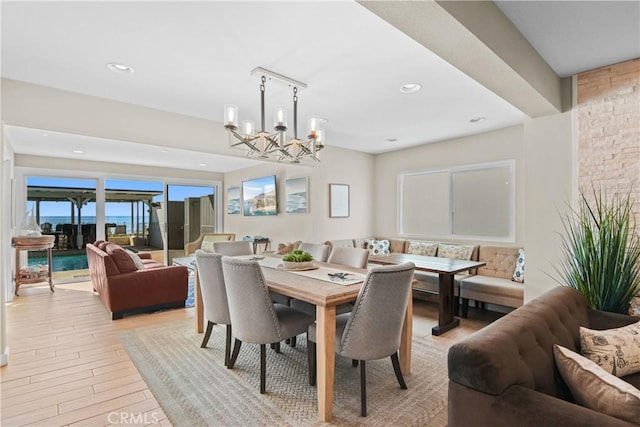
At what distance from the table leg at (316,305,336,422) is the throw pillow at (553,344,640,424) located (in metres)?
1.16

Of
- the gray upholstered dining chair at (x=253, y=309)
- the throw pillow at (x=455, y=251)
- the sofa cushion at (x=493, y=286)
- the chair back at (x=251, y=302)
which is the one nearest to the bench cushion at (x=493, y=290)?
the sofa cushion at (x=493, y=286)

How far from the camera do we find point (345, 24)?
199cm

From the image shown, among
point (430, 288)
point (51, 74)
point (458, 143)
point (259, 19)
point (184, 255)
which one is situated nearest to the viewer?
point (259, 19)

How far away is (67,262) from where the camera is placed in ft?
20.2

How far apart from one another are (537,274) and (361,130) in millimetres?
2753

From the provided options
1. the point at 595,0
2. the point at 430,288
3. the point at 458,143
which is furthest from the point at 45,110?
the point at 458,143

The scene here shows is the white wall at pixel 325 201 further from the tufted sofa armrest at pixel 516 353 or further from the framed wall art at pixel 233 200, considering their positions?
the tufted sofa armrest at pixel 516 353

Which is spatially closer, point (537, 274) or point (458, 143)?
point (537, 274)

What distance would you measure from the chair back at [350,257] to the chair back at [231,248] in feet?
4.03

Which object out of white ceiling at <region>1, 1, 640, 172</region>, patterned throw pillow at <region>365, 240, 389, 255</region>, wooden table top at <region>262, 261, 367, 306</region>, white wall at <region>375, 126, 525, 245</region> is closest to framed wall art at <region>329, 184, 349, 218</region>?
patterned throw pillow at <region>365, 240, 389, 255</region>

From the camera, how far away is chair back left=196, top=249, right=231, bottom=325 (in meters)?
2.65

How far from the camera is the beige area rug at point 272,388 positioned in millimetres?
2002

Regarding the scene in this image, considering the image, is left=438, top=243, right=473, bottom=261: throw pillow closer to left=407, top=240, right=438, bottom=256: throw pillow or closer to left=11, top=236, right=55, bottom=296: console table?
left=407, top=240, right=438, bottom=256: throw pillow

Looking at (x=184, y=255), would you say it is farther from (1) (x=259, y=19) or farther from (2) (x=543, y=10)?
(2) (x=543, y=10)
